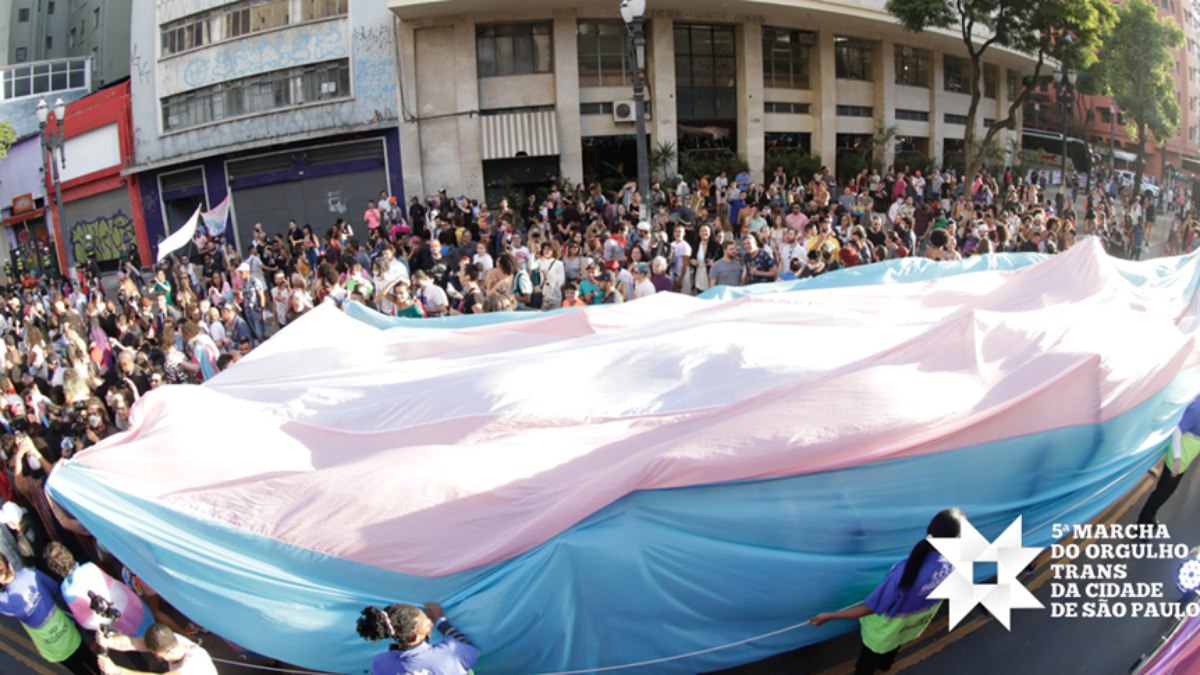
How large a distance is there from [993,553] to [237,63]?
28.4 meters

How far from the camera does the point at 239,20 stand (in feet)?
85.5

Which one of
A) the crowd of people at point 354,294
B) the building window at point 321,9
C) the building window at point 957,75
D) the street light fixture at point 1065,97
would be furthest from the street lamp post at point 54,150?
the building window at point 957,75

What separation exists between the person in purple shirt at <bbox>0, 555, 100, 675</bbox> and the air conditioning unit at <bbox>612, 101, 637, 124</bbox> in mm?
20915

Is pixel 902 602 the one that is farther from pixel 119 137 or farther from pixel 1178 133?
pixel 119 137

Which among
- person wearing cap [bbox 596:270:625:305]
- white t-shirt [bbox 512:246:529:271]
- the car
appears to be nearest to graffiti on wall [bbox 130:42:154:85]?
white t-shirt [bbox 512:246:529:271]

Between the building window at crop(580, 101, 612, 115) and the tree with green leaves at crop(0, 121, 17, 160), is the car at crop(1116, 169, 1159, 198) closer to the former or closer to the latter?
the building window at crop(580, 101, 612, 115)

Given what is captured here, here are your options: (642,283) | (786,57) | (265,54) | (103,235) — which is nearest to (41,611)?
(642,283)

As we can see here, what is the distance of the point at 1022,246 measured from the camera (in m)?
12.0

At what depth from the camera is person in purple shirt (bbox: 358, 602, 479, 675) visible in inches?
151

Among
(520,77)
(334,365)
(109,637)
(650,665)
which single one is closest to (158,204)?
(520,77)

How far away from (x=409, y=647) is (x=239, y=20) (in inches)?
1095

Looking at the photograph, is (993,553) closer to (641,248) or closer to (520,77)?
(641,248)

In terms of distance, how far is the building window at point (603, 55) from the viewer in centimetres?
2380

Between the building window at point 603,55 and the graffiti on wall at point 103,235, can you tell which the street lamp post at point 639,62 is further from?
the graffiti on wall at point 103,235
